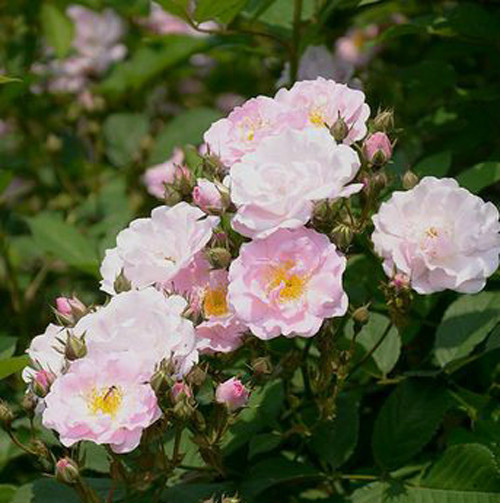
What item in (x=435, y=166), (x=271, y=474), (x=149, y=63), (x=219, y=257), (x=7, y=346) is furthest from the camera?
(x=149, y=63)

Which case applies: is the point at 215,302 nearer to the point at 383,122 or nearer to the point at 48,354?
the point at 48,354

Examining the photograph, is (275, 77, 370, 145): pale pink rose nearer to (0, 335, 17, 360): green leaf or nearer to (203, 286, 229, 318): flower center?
(203, 286, 229, 318): flower center

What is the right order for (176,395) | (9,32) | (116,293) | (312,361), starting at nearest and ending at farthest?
(176,395), (116,293), (312,361), (9,32)

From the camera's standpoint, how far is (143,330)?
1.27m

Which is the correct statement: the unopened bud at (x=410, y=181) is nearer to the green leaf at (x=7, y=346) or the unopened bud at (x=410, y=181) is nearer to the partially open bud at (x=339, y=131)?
the partially open bud at (x=339, y=131)

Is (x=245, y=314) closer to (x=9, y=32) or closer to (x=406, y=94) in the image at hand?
(x=406, y=94)

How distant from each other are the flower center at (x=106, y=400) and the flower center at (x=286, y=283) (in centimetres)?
22

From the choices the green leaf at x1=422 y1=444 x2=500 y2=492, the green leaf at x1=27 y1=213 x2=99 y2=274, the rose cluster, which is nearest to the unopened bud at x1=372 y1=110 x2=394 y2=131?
the rose cluster

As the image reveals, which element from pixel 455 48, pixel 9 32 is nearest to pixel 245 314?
pixel 455 48

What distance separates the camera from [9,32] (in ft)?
8.95

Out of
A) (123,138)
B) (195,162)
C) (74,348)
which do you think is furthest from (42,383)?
(123,138)

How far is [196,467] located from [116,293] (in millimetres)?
303

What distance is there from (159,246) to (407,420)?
1.44 ft

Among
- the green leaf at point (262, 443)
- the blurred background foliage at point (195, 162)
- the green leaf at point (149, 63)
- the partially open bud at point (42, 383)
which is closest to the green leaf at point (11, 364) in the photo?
the blurred background foliage at point (195, 162)
